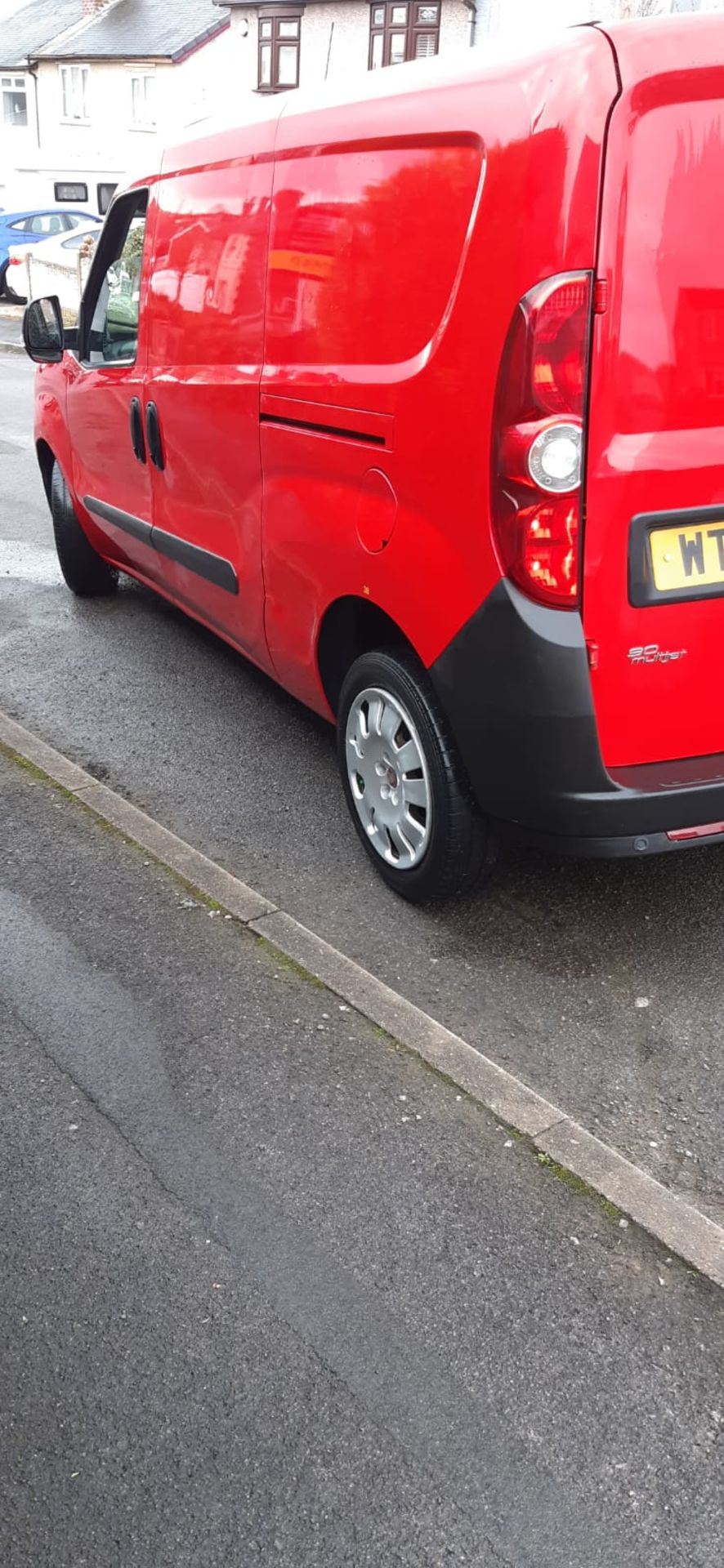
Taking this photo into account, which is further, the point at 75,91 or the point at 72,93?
the point at 72,93

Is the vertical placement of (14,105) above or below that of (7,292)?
above

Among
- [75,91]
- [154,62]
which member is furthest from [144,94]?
[75,91]

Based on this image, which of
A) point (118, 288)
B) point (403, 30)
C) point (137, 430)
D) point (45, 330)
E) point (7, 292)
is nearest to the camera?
point (137, 430)

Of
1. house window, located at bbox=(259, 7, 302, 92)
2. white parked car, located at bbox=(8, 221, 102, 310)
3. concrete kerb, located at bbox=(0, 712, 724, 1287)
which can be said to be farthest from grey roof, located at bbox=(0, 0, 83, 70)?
concrete kerb, located at bbox=(0, 712, 724, 1287)

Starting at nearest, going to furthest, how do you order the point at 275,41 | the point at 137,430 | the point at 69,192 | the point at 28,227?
the point at 137,430
the point at 28,227
the point at 69,192
the point at 275,41

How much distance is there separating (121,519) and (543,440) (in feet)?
10.7

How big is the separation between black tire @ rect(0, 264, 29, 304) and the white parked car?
22 millimetres

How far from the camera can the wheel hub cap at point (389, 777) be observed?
3.76 metres

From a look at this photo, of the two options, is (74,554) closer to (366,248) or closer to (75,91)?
(366,248)

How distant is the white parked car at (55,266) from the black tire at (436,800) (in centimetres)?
1857

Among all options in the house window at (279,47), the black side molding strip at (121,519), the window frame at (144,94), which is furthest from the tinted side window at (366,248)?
the window frame at (144,94)

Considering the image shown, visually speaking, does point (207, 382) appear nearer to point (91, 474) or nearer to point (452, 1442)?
point (91, 474)

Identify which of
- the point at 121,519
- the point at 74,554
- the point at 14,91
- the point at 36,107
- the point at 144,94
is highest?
the point at 14,91

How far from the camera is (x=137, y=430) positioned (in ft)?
17.8
